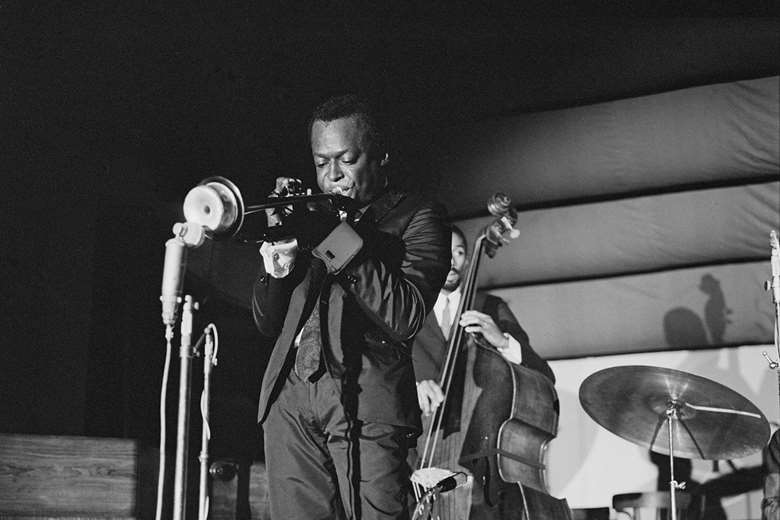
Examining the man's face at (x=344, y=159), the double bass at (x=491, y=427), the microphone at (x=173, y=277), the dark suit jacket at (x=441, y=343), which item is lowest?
the double bass at (x=491, y=427)

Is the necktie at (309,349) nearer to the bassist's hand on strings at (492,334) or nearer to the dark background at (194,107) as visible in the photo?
the bassist's hand on strings at (492,334)

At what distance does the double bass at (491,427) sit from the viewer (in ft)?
10.9

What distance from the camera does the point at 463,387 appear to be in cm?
351

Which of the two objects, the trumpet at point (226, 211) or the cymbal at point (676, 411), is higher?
the trumpet at point (226, 211)

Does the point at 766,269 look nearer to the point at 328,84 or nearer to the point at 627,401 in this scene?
the point at 627,401

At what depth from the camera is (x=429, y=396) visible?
339 centimetres

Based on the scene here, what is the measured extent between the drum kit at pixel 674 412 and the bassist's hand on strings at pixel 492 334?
1.06ft

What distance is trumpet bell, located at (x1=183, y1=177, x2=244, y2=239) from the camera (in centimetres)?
183

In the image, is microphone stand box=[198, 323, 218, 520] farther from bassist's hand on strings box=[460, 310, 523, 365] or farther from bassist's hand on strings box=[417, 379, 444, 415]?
bassist's hand on strings box=[460, 310, 523, 365]

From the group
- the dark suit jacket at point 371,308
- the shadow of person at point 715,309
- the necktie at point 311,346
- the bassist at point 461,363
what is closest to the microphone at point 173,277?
the dark suit jacket at point 371,308

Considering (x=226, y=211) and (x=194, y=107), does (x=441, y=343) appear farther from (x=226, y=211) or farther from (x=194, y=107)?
(x=226, y=211)

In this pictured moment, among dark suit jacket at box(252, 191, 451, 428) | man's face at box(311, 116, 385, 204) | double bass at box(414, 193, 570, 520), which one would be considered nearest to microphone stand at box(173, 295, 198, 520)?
dark suit jacket at box(252, 191, 451, 428)

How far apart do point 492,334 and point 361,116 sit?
61.9 inches

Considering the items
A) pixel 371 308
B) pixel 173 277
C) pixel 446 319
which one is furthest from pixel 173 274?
pixel 446 319
